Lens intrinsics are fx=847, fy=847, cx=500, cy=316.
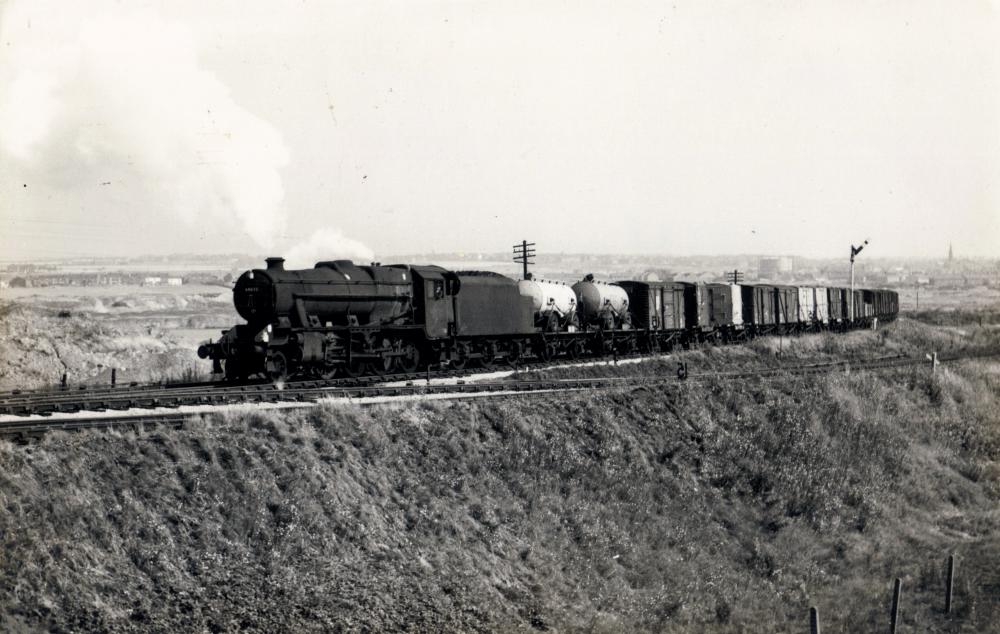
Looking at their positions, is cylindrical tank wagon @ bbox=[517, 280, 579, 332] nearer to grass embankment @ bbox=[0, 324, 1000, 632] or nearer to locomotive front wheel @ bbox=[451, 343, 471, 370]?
locomotive front wheel @ bbox=[451, 343, 471, 370]

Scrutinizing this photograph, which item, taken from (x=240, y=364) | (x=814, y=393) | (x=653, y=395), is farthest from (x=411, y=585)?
(x=814, y=393)

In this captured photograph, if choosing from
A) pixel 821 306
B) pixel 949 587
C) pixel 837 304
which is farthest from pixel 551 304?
pixel 837 304

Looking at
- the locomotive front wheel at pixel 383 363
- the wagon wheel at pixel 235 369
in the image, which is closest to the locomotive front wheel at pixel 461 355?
the locomotive front wheel at pixel 383 363

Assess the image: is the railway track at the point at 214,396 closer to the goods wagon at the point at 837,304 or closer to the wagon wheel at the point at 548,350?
the wagon wheel at the point at 548,350

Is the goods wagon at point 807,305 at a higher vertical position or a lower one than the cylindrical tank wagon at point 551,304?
lower

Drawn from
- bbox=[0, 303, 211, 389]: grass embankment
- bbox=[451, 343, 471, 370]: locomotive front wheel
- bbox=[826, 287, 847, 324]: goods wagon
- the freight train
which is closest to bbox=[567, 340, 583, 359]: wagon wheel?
the freight train

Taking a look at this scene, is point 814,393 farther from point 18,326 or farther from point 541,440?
point 18,326
